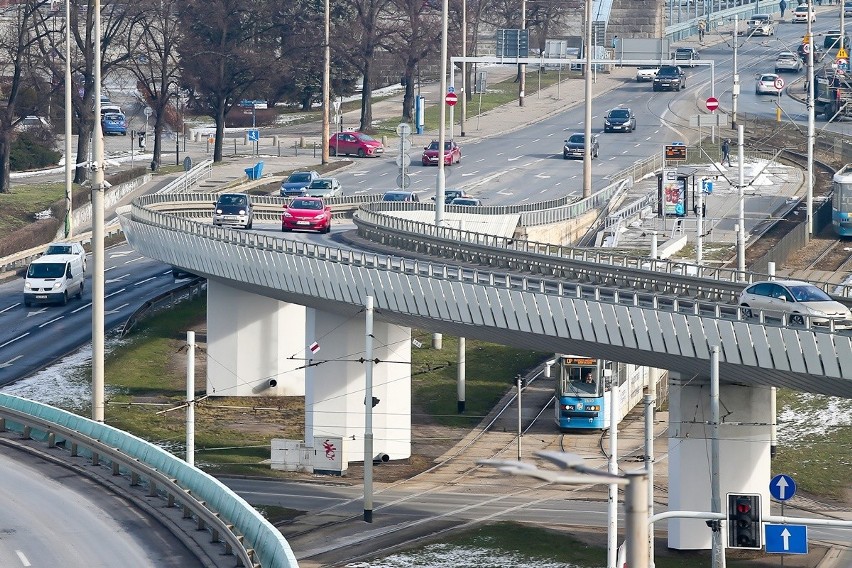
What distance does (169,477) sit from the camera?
1534 inches

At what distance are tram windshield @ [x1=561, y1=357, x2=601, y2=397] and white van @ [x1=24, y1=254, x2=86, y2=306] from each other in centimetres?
2723

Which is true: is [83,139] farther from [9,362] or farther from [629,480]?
[629,480]

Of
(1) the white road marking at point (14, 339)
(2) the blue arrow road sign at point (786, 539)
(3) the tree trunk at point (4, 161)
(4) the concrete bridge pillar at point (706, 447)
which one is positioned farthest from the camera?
(3) the tree trunk at point (4, 161)

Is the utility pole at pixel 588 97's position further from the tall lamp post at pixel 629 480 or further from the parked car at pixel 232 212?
the tall lamp post at pixel 629 480

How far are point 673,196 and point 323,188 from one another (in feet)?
67.4

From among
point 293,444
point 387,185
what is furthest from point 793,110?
point 293,444

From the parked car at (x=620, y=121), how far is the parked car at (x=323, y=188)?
3533cm

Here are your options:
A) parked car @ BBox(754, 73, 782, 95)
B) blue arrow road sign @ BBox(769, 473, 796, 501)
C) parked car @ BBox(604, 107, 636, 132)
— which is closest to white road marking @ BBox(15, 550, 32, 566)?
blue arrow road sign @ BBox(769, 473, 796, 501)

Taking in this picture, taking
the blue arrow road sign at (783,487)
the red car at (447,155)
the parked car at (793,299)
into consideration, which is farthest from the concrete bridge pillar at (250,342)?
the red car at (447,155)

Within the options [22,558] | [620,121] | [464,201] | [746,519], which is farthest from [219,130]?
[746,519]

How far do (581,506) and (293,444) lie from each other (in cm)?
1030

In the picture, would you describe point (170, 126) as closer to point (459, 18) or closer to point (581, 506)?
point (459, 18)

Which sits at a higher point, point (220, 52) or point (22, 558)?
point (220, 52)

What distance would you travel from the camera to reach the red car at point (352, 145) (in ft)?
369
